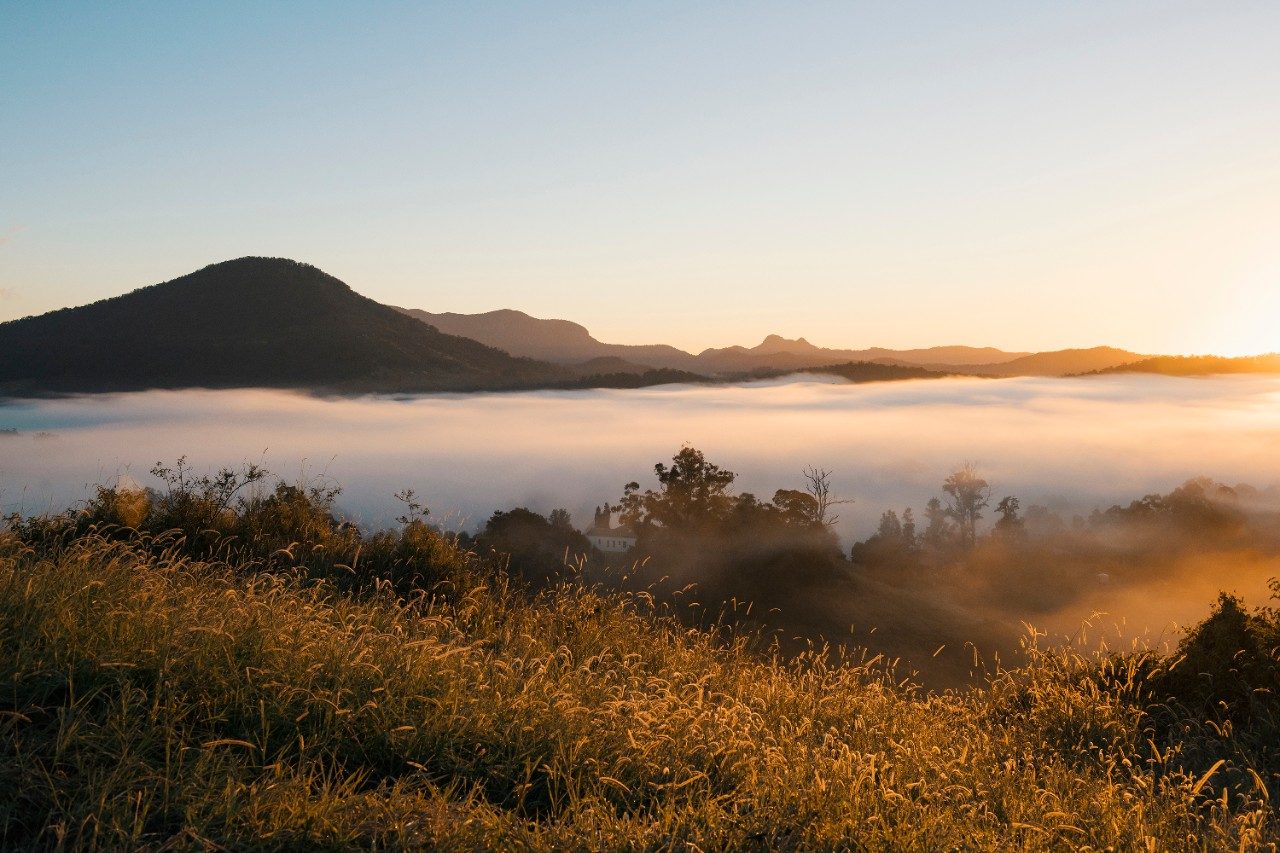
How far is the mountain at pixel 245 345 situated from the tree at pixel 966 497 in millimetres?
43499

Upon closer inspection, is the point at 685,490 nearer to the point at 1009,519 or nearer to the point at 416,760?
the point at 416,760

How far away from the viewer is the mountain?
8619cm

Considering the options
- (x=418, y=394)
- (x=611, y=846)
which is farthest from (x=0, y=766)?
(x=418, y=394)

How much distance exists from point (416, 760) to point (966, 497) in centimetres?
7922

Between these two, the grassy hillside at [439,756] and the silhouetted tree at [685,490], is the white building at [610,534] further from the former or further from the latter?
the grassy hillside at [439,756]

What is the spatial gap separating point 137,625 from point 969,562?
200 feet

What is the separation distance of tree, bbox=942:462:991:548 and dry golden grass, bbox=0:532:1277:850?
70029mm

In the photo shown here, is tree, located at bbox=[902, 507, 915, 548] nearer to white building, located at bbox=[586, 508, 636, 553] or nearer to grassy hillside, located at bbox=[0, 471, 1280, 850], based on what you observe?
white building, located at bbox=[586, 508, 636, 553]

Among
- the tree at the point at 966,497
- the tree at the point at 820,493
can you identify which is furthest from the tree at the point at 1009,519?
the tree at the point at 820,493

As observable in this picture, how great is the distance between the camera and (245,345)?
92875 mm

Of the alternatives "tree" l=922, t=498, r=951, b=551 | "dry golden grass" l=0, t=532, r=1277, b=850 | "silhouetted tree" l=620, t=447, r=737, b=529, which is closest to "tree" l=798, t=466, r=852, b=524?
"silhouetted tree" l=620, t=447, r=737, b=529

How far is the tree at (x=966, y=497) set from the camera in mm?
75500

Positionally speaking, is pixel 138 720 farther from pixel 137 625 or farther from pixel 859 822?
pixel 859 822

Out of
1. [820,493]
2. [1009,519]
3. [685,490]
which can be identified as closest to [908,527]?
[1009,519]
